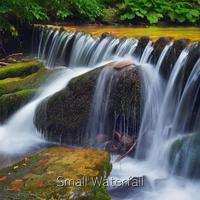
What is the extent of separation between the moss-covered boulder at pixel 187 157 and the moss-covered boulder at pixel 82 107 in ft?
3.38

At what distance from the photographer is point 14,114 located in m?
8.50

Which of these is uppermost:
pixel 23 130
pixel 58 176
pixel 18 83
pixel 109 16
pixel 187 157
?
pixel 109 16

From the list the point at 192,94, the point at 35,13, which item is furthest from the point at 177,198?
the point at 35,13

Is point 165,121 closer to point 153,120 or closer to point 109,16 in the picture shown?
point 153,120

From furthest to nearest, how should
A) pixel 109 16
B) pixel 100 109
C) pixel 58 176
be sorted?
1. pixel 109 16
2. pixel 100 109
3. pixel 58 176

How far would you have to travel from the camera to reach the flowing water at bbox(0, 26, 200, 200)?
6.14 meters

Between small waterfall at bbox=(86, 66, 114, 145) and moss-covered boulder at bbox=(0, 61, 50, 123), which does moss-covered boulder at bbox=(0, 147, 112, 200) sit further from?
moss-covered boulder at bbox=(0, 61, 50, 123)

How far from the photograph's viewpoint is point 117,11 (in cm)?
1476

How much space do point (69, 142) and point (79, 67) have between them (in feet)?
9.72

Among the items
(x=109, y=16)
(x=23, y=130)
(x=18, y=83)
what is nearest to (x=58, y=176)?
(x=23, y=130)

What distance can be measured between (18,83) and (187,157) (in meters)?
4.30

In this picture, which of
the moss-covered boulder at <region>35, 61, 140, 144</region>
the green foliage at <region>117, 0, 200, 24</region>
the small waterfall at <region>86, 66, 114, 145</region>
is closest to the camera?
the moss-covered boulder at <region>35, 61, 140, 144</region>

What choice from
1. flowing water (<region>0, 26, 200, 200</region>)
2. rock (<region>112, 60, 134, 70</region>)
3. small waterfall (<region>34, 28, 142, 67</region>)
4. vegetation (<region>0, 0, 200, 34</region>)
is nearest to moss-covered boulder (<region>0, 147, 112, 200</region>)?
flowing water (<region>0, 26, 200, 200</region>)

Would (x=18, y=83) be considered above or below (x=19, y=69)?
below
